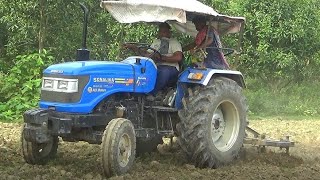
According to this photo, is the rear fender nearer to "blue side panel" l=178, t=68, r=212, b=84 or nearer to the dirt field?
"blue side panel" l=178, t=68, r=212, b=84

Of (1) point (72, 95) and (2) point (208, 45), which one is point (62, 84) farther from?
(2) point (208, 45)

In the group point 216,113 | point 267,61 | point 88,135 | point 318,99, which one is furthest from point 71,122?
point 318,99

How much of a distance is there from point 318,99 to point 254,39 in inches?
123

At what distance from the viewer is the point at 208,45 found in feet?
24.4

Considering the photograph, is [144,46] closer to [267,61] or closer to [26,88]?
[26,88]

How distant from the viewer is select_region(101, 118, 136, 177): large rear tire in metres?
5.98

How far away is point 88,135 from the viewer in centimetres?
643

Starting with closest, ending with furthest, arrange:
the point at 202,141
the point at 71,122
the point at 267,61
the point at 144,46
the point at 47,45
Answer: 1. the point at 71,122
2. the point at 202,141
3. the point at 144,46
4. the point at 47,45
5. the point at 267,61

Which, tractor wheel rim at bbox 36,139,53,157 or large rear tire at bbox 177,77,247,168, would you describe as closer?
tractor wheel rim at bbox 36,139,53,157

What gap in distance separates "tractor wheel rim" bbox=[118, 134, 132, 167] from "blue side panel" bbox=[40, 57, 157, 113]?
0.51 metres

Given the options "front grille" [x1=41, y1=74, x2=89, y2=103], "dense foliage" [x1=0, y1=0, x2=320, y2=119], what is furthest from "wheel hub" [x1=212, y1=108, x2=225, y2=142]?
"dense foliage" [x1=0, y1=0, x2=320, y2=119]

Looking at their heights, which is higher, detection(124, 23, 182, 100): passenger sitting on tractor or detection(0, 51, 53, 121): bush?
detection(124, 23, 182, 100): passenger sitting on tractor

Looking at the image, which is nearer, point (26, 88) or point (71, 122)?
point (71, 122)

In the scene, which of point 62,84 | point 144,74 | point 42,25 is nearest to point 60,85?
point 62,84
